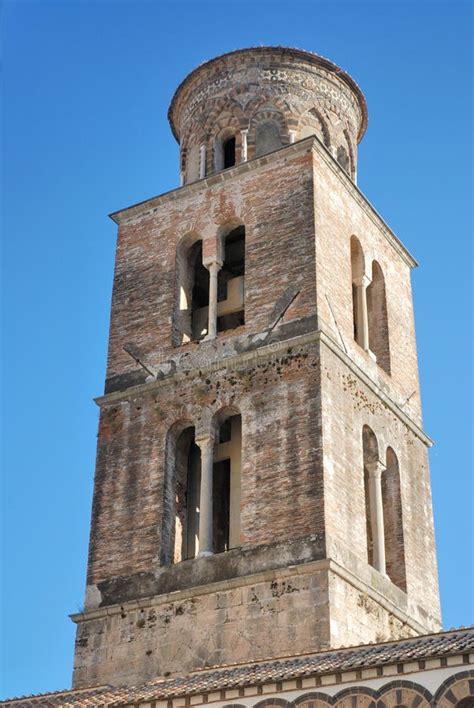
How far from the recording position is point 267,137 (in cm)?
2619

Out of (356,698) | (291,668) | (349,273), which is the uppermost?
(349,273)

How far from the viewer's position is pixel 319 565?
1967 centimetres

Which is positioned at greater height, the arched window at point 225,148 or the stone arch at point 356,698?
the arched window at point 225,148

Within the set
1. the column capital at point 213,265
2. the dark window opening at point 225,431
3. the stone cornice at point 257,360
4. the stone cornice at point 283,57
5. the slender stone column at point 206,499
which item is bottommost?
the slender stone column at point 206,499

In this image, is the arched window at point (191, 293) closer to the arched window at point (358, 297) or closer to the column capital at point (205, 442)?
the column capital at point (205, 442)

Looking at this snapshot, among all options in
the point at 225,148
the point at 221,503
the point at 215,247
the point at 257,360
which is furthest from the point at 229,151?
the point at 221,503

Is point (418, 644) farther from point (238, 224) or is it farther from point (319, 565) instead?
point (238, 224)

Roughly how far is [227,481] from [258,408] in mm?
2116

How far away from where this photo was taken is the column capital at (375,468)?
903 inches

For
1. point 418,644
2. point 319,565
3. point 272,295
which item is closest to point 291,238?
point 272,295

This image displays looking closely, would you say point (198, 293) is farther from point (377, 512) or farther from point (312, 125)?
point (377, 512)

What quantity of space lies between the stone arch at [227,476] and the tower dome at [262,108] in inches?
230

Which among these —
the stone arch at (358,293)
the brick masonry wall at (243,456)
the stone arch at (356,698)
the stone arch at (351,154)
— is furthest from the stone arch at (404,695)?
the stone arch at (351,154)

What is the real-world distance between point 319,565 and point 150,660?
132 inches
